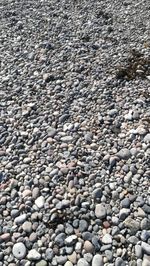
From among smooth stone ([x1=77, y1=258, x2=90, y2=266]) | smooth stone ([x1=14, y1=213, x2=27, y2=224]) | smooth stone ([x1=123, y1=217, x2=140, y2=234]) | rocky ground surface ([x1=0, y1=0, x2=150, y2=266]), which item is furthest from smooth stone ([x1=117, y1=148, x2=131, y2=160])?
smooth stone ([x1=77, y1=258, x2=90, y2=266])

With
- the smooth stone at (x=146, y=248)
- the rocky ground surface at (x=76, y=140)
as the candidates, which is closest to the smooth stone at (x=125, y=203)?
the rocky ground surface at (x=76, y=140)

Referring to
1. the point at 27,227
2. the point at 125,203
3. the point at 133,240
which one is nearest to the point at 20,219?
the point at 27,227

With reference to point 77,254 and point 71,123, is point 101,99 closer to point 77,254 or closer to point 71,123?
point 71,123

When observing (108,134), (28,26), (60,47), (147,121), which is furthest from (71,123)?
(28,26)

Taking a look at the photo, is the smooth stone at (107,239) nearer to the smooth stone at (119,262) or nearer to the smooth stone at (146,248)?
the smooth stone at (119,262)

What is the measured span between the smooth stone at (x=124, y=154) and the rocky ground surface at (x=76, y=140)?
0.02 metres

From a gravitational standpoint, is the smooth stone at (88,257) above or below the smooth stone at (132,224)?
below

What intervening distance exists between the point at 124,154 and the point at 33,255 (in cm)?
243

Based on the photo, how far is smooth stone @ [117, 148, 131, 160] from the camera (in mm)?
6671

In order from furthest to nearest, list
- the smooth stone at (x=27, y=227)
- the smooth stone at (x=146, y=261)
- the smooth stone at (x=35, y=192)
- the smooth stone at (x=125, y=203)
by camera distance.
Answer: the smooth stone at (x=35, y=192) → the smooth stone at (x=125, y=203) → the smooth stone at (x=27, y=227) → the smooth stone at (x=146, y=261)

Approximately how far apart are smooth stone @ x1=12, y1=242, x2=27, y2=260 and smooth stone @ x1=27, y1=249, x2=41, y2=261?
0.08 metres

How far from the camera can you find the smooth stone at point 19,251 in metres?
5.31

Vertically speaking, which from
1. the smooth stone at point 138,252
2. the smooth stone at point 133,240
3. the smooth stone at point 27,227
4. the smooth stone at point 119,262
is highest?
the smooth stone at point 27,227

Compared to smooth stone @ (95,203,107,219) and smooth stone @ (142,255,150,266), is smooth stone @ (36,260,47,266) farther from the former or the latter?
smooth stone @ (142,255,150,266)
